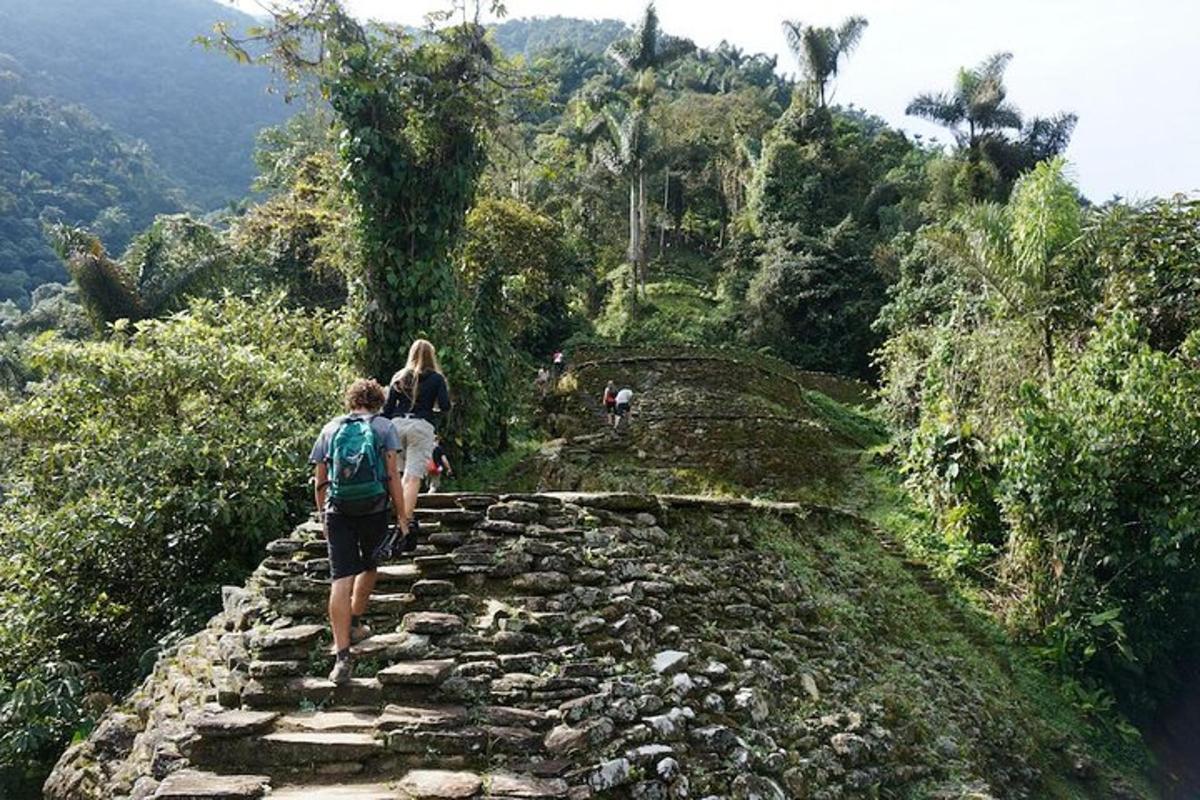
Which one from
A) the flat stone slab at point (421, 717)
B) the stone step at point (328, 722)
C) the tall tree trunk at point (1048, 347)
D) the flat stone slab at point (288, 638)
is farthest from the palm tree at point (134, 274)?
the tall tree trunk at point (1048, 347)

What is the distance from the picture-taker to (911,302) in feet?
63.2

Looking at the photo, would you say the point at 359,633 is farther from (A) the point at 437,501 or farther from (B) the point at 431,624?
(A) the point at 437,501

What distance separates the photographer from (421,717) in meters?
4.16

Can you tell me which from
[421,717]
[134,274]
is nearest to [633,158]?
[134,274]

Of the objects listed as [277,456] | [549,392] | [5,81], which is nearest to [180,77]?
[5,81]

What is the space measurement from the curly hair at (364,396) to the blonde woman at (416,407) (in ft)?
2.64

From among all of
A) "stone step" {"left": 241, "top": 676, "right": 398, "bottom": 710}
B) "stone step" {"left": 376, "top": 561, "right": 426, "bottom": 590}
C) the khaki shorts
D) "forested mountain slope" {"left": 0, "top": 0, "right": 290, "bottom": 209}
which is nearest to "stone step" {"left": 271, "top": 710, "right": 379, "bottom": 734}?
"stone step" {"left": 241, "top": 676, "right": 398, "bottom": 710}

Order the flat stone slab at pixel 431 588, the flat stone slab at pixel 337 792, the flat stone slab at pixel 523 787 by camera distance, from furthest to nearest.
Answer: the flat stone slab at pixel 431 588
the flat stone slab at pixel 523 787
the flat stone slab at pixel 337 792

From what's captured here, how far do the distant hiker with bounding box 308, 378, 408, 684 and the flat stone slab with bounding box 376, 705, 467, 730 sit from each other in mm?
466

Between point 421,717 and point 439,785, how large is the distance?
0.50 meters

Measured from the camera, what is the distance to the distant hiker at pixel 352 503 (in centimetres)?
453

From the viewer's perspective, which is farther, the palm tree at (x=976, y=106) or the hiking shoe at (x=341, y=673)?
the palm tree at (x=976, y=106)

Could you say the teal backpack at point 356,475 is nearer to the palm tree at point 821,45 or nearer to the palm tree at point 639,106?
the palm tree at point 639,106

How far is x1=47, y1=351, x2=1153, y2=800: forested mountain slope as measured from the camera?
406 cm
